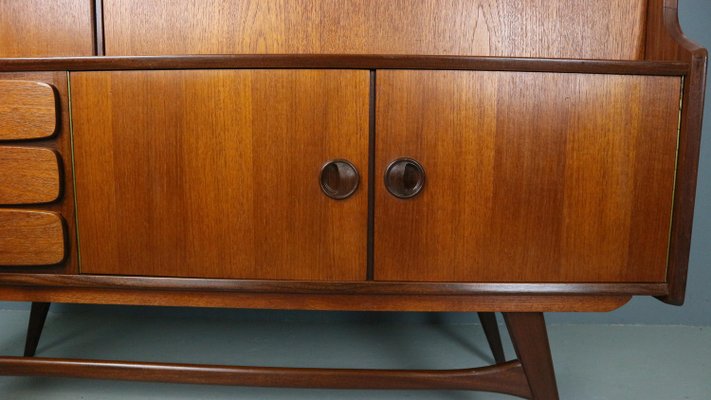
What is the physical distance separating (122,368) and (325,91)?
Result: 497 mm

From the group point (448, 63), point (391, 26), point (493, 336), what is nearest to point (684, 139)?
point (448, 63)

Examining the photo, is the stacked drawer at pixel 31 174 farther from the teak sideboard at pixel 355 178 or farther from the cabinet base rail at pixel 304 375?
the cabinet base rail at pixel 304 375

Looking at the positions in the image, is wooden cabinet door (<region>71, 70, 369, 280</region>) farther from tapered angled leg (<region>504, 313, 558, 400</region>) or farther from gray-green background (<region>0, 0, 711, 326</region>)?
gray-green background (<region>0, 0, 711, 326</region>)

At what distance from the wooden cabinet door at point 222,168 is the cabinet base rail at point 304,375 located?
0.16 meters

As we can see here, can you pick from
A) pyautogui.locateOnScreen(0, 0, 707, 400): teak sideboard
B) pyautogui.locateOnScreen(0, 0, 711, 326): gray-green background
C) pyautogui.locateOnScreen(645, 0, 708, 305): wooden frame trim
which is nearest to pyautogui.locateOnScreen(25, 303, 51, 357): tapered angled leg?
pyautogui.locateOnScreen(0, 0, 711, 326): gray-green background

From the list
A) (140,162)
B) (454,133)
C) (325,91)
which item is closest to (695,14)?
(454,133)

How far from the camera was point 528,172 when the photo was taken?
664mm

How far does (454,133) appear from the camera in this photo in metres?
0.66

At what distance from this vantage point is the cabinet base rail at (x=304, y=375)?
2.46 feet

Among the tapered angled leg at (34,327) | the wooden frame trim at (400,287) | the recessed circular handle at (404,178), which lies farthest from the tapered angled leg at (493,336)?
the tapered angled leg at (34,327)

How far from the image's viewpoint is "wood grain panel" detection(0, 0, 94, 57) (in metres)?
0.77

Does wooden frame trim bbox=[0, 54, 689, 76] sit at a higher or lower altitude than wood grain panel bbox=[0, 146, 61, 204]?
higher

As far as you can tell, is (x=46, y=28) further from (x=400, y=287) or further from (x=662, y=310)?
(x=662, y=310)

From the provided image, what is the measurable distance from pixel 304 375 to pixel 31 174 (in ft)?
1.50
